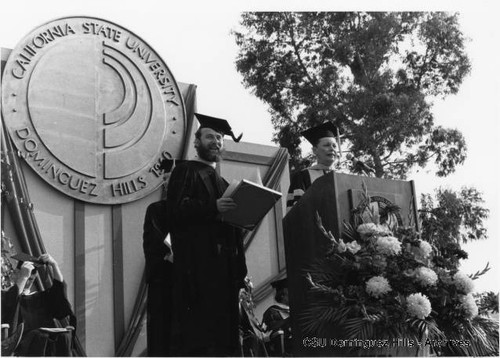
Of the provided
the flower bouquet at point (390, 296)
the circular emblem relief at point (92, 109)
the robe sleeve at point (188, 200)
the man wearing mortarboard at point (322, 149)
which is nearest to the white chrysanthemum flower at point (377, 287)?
the flower bouquet at point (390, 296)

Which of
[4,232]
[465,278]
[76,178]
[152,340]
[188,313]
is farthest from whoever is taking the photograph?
[76,178]

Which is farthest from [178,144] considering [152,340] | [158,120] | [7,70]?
[152,340]

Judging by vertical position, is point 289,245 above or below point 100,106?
below

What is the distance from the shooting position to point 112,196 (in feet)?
25.5

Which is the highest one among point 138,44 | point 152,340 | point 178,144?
point 138,44

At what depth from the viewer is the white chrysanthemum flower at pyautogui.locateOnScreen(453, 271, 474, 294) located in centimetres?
546

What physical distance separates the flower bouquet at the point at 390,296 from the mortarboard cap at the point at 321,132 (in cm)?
133

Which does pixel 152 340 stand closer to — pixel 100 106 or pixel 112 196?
pixel 112 196

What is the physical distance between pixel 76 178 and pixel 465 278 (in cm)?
387

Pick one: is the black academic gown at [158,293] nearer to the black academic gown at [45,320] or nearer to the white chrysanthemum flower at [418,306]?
the black academic gown at [45,320]

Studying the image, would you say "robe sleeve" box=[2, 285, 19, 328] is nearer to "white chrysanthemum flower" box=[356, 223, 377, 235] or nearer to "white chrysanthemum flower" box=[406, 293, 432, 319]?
"white chrysanthemum flower" box=[356, 223, 377, 235]

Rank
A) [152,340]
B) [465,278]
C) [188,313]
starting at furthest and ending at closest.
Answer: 1. [152,340]
2. [188,313]
3. [465,278]

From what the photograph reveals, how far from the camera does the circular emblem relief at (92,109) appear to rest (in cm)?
743

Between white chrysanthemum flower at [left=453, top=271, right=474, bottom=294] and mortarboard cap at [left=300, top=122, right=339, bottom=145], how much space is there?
1884mm
